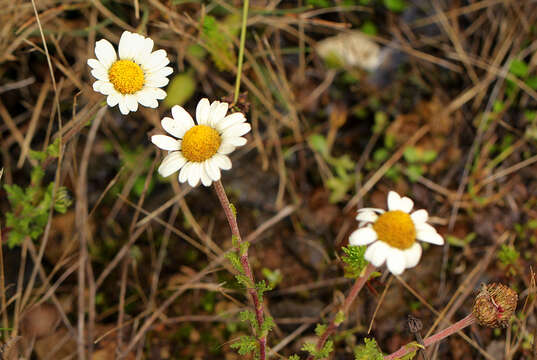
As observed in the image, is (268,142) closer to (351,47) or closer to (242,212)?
(242,212)

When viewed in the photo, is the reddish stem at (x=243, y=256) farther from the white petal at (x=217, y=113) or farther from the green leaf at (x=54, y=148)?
the green leaf at (x=54, y=148)

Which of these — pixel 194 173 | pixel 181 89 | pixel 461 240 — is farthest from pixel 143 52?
pixel 461 240

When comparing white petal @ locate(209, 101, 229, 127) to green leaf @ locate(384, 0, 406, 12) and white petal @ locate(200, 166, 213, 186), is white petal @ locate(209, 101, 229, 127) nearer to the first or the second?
white petal @ locate(200, 166, 213, 186)

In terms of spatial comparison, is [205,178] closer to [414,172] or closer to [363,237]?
[363,237]

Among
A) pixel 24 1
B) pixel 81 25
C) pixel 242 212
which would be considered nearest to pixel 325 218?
pixel 242 212

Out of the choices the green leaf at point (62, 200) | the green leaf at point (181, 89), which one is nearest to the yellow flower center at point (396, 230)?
the green leaf at point (62, 200)

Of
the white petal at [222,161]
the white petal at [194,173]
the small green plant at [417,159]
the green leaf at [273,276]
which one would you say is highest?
the white petal at [222,161]
